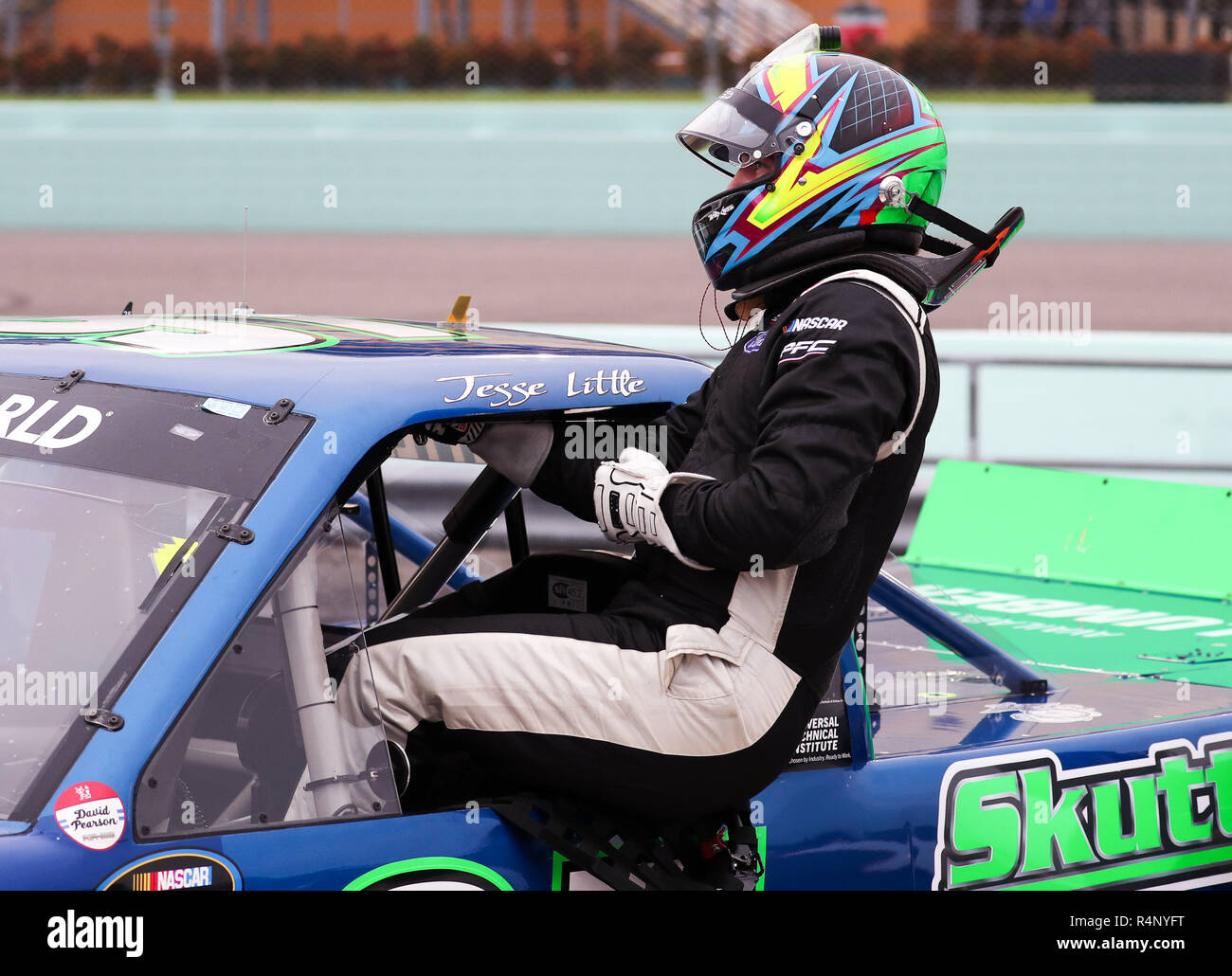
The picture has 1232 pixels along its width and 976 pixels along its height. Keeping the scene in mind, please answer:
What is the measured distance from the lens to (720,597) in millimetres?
2527

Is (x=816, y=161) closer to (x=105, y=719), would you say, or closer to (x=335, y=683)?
(x=335, y=683)

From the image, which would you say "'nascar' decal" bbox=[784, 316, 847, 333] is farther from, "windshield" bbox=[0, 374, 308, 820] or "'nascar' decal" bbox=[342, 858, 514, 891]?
"'nascar' decal" bbox=[342, 858, 514, 891]

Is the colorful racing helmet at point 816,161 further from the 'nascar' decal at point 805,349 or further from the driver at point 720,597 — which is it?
the 'nascar' decal at point 805,349

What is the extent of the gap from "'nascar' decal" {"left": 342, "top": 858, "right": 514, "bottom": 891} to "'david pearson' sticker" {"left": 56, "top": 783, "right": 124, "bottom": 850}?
1.11 ft

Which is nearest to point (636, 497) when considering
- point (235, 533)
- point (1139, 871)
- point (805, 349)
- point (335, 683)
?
point (805, 349)

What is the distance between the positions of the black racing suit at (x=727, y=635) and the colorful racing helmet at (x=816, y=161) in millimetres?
219

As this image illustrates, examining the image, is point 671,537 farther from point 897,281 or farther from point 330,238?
point 330,238

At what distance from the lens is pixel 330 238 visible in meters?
18.0

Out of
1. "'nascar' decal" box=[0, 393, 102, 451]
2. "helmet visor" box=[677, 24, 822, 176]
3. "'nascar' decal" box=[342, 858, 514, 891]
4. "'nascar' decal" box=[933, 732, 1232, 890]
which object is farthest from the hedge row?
"'nascar' decal" box=[342, 858, 514, 891]

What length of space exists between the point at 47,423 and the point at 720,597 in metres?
Answer: 1.03

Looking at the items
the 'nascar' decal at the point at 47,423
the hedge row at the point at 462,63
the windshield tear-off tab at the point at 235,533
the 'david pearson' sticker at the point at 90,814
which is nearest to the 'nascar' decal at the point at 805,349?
the windshield tear-off tab at the point at 235,533

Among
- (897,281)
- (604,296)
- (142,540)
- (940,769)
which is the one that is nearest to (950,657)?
(940,769)

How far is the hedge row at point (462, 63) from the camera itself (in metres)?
20.1

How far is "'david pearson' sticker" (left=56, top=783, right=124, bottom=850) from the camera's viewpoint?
80.3 inches
